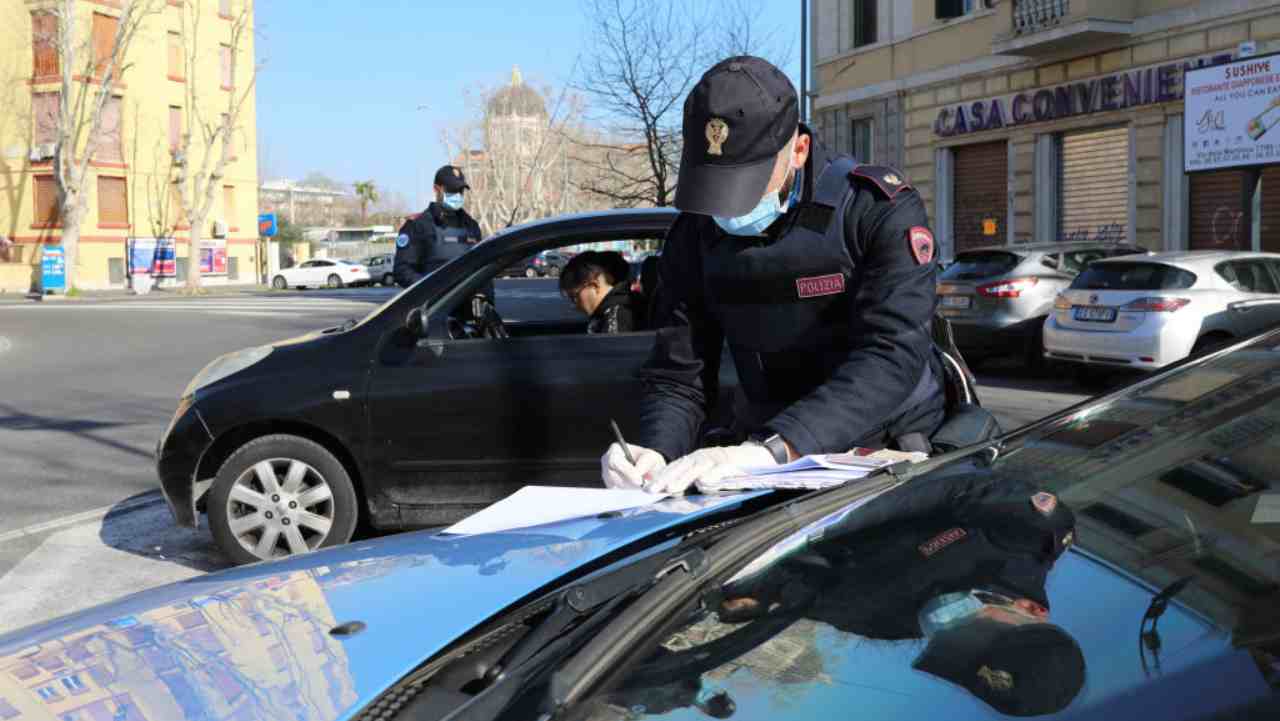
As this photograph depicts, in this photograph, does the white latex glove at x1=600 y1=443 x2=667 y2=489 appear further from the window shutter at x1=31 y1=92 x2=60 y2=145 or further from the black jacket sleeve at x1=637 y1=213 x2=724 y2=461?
the window shutter at x1=31 y1=92 x2=60 y2=145

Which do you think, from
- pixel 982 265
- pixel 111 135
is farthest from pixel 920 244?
pixel 111 135

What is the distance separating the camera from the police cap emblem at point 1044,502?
1.80m

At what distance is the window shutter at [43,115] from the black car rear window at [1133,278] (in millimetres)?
45836

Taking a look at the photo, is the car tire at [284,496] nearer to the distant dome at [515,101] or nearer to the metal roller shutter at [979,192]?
the metal roller shutter at [979,192]

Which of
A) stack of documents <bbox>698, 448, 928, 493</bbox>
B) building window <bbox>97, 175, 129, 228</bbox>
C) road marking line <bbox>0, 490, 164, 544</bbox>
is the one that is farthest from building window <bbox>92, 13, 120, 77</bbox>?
stack of documents <bbox>698, 448, 928, 493</bbox>

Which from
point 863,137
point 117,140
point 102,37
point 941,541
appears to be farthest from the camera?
point 117,140

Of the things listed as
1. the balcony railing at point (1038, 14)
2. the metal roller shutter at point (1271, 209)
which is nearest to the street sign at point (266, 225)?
the balcony railing at point (1038, 14)

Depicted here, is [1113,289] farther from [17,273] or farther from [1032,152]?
[17,273]

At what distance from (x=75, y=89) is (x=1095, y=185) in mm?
40338

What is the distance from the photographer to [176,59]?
53375mm

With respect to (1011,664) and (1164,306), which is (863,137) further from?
(1011,664)

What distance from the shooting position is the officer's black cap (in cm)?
128

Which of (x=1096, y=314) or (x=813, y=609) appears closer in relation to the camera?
(x=813, y=609)

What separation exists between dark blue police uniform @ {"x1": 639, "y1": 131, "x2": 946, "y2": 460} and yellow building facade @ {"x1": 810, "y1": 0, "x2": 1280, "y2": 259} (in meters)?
14.7
